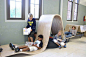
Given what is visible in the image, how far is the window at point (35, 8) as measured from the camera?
456 cm

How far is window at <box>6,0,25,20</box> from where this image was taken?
4046 millimetres

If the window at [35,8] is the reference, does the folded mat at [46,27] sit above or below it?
below

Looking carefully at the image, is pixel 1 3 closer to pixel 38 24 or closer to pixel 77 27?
pixel 38 24

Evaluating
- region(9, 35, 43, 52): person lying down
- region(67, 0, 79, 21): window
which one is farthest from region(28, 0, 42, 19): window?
region(67, 0, 79, 21): window

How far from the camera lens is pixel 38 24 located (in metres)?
4.38

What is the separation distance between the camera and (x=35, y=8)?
15.3 ft

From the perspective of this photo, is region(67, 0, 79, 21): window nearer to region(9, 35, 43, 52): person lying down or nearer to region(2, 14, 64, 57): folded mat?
region(2, 14, 64, 57): folded mat

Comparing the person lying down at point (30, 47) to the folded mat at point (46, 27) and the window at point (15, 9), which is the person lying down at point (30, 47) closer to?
the folded mat at point (46, 27)

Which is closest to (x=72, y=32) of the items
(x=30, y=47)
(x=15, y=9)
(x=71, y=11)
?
(x=71, y=11)

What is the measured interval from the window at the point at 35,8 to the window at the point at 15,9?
16.0 inches

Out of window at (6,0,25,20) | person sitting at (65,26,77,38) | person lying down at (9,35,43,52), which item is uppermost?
window at (6,0,25,20)

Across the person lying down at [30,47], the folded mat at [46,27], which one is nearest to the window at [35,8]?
the folded mat at [46,27]

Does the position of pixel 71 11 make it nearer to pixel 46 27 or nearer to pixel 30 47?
pixel 46 27

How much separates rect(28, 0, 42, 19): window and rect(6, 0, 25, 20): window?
0.41 meters
